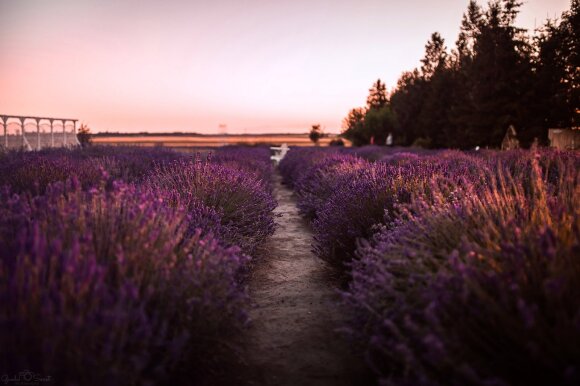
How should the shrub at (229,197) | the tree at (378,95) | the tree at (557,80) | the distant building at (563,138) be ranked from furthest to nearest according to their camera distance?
the tree at (378,95) < the tree at (557,80) < the distant building at (563,138) < the shrub at (229,197)

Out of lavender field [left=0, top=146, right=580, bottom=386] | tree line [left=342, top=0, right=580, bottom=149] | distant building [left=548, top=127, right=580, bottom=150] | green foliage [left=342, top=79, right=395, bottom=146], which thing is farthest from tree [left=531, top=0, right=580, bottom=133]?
lavender field [left=0, top=146, right=580, bottom=386]

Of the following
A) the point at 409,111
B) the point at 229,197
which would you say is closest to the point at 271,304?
the point at 229,197

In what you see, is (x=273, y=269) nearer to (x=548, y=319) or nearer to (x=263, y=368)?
(x=263, y=368)

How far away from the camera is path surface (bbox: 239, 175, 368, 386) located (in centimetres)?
263

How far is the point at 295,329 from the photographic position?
335cm

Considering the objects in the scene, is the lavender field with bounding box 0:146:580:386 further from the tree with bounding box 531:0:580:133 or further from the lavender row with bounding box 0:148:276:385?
the tree with bounding box 531:0:580:133

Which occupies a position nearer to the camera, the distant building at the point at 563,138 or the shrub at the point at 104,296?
the shrub at the point at 104,296

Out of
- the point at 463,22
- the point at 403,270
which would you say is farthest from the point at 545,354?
the point at 463,22

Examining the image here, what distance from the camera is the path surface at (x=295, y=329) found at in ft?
8.64

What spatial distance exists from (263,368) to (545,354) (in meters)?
1.74

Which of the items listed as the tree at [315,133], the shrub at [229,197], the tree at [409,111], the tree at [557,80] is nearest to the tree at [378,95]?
the tree at [315,133]

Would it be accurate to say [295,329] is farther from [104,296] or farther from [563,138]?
[563,138]

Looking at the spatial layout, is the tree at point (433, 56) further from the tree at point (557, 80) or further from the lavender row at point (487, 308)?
the lavender row at point (487, 308)

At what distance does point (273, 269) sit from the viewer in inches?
204
